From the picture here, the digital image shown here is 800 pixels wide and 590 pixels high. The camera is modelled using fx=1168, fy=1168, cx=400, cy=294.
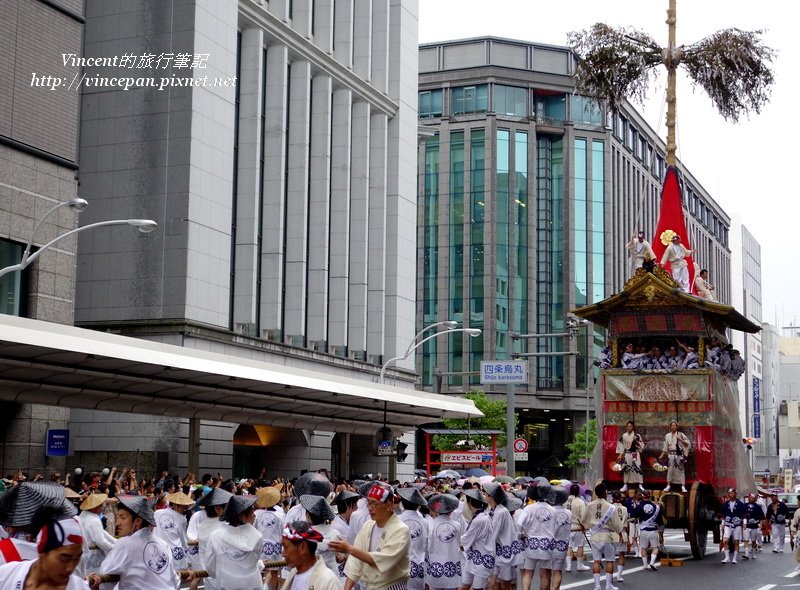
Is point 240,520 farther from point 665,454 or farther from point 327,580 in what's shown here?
point 665,454

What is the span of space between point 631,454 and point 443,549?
1224 centimetres

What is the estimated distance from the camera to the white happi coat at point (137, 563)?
8.77 m

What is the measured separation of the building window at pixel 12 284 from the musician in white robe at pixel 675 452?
16525 millimetres

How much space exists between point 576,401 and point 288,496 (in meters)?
59.9

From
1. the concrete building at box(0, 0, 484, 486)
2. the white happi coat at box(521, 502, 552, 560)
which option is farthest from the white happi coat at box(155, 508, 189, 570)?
the concrete building at box(0, 0, 484, 486)

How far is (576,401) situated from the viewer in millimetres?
82375

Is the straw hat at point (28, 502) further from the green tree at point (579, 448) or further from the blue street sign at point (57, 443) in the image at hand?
the green tree at point (579, 448)

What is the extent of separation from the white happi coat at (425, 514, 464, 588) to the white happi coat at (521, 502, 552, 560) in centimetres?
409

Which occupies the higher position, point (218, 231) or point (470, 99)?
point (470, 99)

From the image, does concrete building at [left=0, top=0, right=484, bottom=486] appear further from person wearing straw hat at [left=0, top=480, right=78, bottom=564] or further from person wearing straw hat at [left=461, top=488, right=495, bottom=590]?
person wearing straw hat at [left=0, top=480, right=78, bottom=564]

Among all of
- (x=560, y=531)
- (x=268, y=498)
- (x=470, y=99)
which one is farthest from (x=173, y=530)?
(x=470, y=99)

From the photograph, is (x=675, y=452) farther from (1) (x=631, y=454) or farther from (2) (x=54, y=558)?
(2) (x=54, y=558)

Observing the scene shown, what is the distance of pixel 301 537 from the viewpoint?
7.74 meters

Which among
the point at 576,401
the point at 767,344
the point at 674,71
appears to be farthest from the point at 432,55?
the point at 767,344
